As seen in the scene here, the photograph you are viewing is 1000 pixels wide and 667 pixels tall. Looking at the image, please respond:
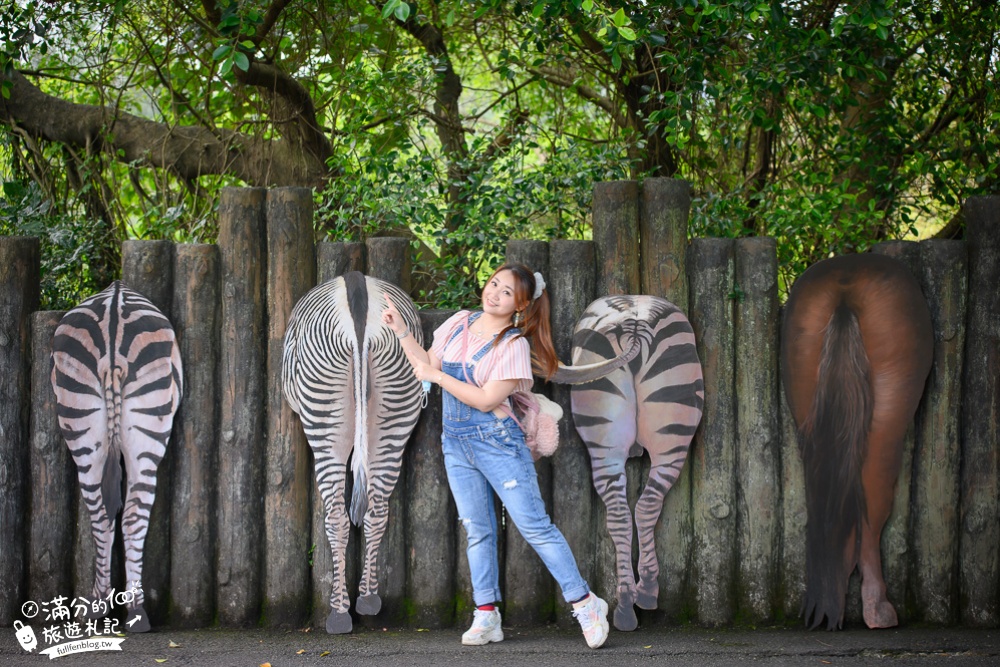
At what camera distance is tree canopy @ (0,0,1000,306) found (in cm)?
567

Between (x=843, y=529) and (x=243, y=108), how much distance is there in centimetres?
517

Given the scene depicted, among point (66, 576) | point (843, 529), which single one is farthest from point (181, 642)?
point (843, 529)

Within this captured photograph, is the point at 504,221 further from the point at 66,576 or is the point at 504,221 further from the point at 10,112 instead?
the point at 10,112

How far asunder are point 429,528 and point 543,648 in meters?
0.77

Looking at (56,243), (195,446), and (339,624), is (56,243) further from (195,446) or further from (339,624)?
(339,624)

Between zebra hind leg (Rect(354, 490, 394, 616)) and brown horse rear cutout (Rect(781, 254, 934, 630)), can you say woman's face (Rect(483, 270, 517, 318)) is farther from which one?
brown horse rear cutout (Rect(781, 254, 934, 630))

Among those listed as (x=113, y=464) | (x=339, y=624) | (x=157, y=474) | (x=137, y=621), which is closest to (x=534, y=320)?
(x=339, y=624)

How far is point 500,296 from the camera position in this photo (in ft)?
14.5

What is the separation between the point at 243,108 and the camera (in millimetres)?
7457

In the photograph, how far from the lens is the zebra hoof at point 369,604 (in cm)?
468

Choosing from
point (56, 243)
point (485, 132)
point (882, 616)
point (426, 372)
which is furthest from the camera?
point (485, 132)

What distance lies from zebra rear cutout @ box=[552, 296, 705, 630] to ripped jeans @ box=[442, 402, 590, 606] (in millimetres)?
344

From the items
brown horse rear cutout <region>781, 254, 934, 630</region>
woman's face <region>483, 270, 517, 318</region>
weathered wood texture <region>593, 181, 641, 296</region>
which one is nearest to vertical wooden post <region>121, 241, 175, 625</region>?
woman's face <region>483, 270, 517, 318</region>

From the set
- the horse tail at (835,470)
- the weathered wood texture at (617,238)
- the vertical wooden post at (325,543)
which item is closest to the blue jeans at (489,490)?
the vertical wooden post at (325,543)
